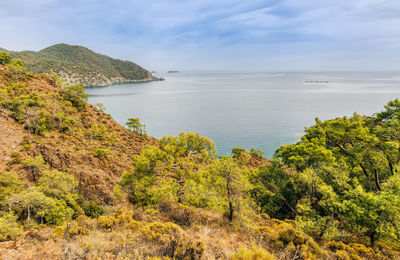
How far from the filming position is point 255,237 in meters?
11.7

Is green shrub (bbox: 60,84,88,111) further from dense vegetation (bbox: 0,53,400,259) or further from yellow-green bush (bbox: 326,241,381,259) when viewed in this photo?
yellow-green bush (bbox: 326,241,381,259)

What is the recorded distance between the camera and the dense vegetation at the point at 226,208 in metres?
9.80

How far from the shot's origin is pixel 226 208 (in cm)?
1410

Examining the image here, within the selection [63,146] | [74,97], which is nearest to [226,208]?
[63,146]

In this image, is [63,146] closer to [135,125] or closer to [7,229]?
[7,229]

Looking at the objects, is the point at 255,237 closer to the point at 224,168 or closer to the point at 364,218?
the point at 224,168

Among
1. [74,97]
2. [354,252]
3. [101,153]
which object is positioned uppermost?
[74,97]

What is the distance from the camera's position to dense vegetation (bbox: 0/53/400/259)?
9.80m

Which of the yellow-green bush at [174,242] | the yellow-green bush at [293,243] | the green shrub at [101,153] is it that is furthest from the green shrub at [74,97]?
the yellow-green bush at [293,243]

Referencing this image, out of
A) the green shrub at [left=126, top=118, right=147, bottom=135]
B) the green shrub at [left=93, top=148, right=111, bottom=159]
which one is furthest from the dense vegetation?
the green shrub at [left=126, top=118, right=147, bottom=135]

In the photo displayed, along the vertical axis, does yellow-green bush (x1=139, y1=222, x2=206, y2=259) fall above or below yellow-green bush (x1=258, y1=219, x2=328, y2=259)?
above

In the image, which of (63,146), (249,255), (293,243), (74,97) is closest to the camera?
(249,255)

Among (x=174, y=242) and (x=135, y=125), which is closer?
(x=174, y=242)

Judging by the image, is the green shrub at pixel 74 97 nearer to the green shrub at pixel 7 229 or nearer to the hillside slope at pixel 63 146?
the hillside slope at pixel 63 146
